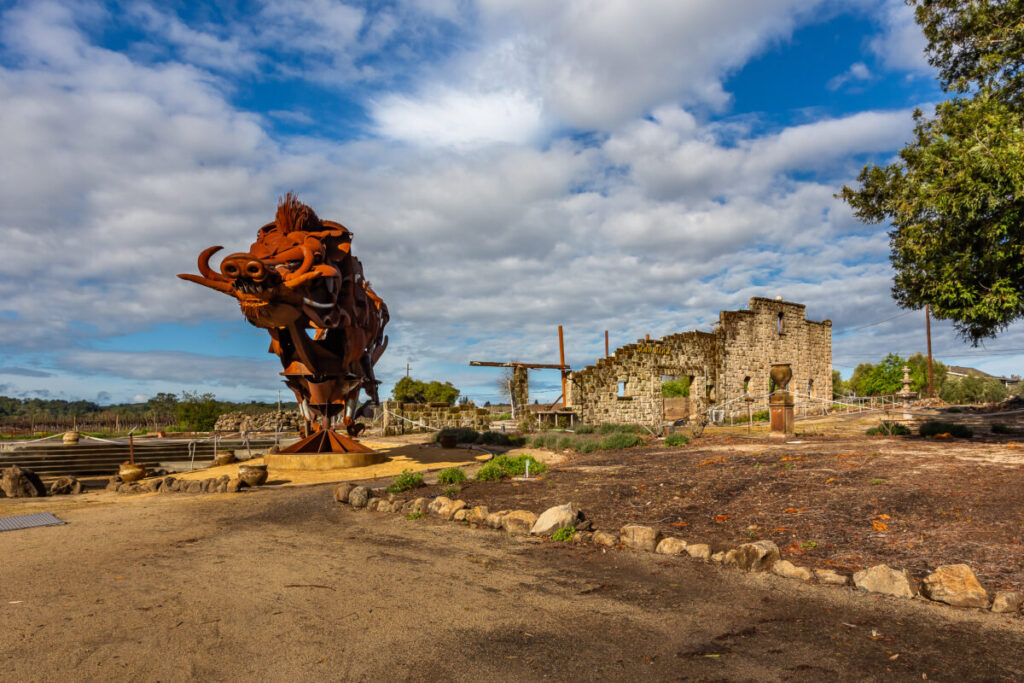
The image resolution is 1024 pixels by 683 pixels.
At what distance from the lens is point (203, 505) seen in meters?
8.77

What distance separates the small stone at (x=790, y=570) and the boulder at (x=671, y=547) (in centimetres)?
86

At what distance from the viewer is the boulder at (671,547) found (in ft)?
18.5

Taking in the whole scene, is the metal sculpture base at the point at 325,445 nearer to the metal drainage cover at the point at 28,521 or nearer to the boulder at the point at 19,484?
the boulder at the point at 19,484

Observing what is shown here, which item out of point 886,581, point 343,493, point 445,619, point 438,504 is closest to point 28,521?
point 343,493

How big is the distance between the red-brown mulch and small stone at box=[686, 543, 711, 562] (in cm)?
21

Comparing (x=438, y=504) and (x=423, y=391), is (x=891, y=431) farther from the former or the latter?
(x=423, y=391)

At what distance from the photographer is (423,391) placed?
4716 cm

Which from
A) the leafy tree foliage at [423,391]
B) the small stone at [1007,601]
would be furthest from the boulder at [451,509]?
the leafy tree foliage at [423,391]

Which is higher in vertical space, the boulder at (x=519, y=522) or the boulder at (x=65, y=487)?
the boulder at (x=519, y=522)

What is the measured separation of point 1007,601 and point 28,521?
1074 cm

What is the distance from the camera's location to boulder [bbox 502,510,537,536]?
673cm

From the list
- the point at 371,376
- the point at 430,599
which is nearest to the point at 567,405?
the point at 371,376

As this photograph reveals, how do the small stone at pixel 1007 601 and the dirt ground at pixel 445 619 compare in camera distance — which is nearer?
the dirt ground at pixel 445 619

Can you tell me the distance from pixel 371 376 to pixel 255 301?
492cm
